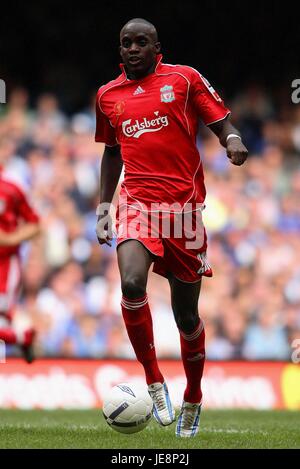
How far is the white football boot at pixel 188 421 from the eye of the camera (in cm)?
621

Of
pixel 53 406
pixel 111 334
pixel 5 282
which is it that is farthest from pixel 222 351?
pixel 5 282

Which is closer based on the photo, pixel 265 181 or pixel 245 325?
pixel 245 325

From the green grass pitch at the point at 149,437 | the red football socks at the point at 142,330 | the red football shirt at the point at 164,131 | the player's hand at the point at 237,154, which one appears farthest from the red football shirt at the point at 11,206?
the player's hand at the point at 237,154

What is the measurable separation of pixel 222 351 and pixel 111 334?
4.84 ft

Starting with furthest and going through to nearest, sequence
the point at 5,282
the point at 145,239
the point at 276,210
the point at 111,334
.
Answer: the point at 276,210 → the point at 111,334 → the point at 5,282 → the point at 145,239

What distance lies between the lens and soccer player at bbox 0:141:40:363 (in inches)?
355

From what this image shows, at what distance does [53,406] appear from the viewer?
1203 centimetres

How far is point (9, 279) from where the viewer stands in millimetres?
9219

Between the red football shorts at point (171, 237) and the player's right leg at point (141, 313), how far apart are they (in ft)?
0.33

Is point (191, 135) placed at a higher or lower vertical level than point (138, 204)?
higher

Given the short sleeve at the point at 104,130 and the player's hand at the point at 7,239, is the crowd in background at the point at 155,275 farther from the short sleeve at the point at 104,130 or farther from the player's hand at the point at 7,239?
the short sleeve at the point at 104,130

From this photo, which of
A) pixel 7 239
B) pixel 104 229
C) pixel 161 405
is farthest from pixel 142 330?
pixel 7 239
